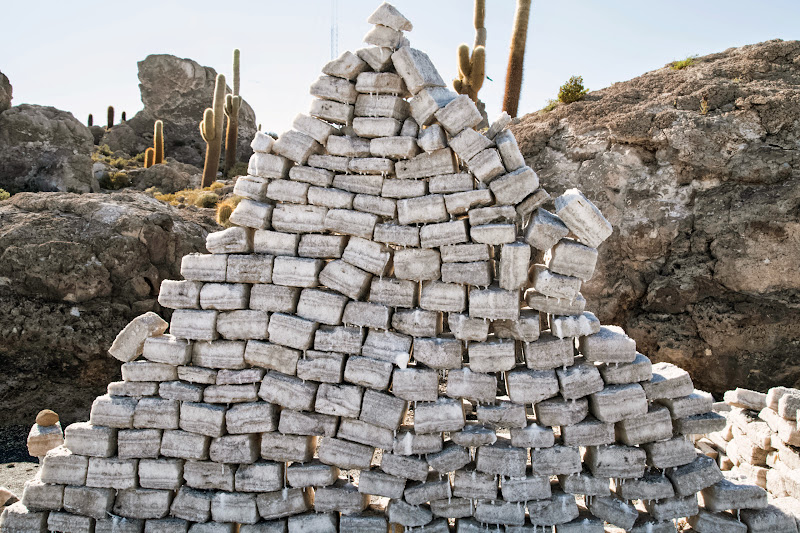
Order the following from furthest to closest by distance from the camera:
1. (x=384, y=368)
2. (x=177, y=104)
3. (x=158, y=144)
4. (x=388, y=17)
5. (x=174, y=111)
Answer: (x=177, y=104)
(x=174, y=111)
(x=158, y=144)
(x=388, y=17)
(x=384, y=368)

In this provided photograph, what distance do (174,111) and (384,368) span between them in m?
37.9

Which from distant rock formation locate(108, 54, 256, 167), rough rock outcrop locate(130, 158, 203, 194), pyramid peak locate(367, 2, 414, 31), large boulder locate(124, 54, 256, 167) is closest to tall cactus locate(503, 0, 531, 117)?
pyramid peak locate(367, 2, 414, 31)

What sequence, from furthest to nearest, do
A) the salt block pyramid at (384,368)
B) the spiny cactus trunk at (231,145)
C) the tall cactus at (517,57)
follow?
the spiny cactus trunk at (231,145) → the tall cactus at (517,57) → the salt block pyramid at (384,368)

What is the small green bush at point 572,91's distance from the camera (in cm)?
1280

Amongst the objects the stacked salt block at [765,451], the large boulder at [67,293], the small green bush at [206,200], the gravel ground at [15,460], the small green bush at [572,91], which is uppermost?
the small green bush at [572,91]

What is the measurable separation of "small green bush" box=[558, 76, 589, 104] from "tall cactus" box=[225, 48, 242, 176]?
14.3 metres

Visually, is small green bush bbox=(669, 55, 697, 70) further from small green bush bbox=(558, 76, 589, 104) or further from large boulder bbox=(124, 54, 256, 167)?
large boulder bbox=(124, 54, 256, 167)

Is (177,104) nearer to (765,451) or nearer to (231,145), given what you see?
(231,145)

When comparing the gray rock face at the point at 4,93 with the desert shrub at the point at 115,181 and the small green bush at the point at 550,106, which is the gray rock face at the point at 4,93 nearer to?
the desert shrub at the point at 115,181

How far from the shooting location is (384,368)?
4.73 m

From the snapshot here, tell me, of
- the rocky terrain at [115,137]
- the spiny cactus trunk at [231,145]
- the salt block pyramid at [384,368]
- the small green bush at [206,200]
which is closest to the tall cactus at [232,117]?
the spiny cactus trunk at [231,145]

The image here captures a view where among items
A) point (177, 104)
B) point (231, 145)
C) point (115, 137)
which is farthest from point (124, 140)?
point (231, 145)

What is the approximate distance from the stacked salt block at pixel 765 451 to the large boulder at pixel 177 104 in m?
31.3

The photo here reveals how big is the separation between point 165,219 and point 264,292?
22.3 ft
